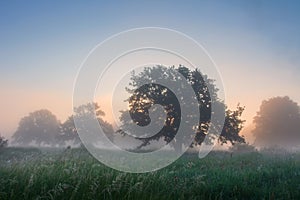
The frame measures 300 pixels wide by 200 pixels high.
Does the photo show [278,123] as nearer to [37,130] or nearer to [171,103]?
[171,103]

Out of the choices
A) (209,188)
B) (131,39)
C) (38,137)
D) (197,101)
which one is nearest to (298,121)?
(197,101)

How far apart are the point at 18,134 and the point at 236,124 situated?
3464 inches

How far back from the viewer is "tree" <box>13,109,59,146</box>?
106 meters

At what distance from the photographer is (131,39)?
17016 mm

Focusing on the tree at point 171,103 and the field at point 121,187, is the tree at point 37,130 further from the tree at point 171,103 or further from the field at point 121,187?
the field at point 121,187

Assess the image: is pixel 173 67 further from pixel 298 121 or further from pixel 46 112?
pixel 46 112

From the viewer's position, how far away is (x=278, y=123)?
69.4 m

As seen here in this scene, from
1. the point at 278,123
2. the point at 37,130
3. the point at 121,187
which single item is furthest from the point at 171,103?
the point at 37,130

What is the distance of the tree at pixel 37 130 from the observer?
10588 cm

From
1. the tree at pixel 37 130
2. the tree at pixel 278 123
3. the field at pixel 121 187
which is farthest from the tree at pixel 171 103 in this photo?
the tree at pixel 37 130

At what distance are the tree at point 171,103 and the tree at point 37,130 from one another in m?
74.1

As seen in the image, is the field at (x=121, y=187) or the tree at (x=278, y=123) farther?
the tree at (x=278, y=123)

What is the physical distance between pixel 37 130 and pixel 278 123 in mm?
72760

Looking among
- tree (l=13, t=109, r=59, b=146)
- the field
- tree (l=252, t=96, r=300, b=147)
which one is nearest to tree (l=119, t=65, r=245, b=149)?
the field
